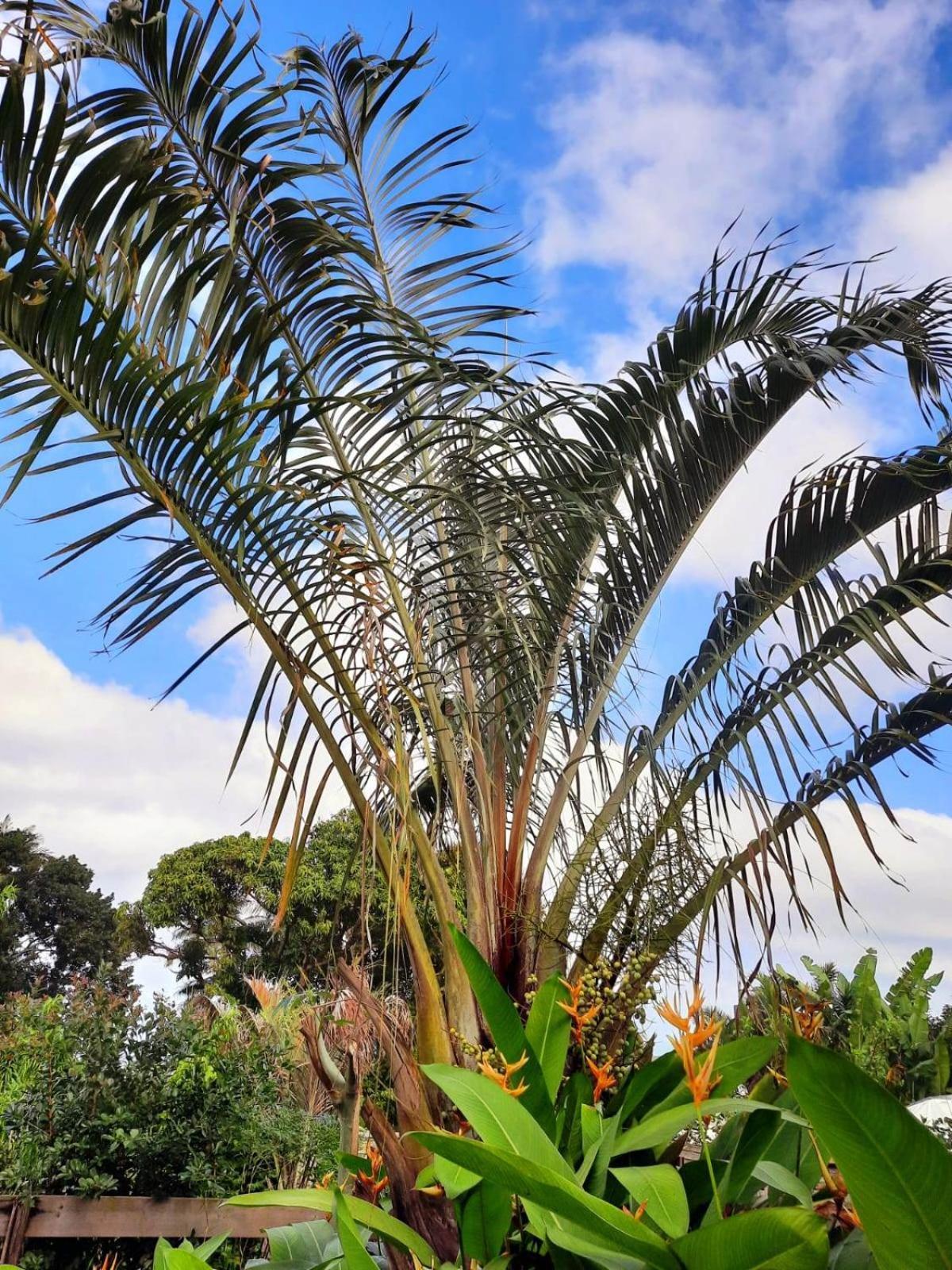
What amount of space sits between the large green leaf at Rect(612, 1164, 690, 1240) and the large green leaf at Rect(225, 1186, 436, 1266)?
1.17ft

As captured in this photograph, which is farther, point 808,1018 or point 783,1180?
point 808,1018

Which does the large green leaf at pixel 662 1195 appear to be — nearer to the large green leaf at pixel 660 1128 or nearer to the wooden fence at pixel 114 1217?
the large green leaf at pixel 660 1128

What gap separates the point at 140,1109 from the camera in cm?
457

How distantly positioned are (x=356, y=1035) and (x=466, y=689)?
1.49 meters

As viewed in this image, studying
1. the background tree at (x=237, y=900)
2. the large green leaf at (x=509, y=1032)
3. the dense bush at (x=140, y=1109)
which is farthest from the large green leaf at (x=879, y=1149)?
the background tree at (x=237, y=900)

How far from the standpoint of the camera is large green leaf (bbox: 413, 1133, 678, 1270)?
918 mm

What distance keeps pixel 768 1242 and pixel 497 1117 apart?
0.36 meters

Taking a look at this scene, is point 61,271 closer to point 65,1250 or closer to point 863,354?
point 863,354

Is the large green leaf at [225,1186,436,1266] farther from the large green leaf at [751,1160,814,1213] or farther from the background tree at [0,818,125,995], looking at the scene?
the background tree at [0,818,125,995]

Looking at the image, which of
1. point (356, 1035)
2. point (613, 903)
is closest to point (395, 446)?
point (613, 903)

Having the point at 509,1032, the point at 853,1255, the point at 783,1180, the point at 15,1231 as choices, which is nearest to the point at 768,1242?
the point at 853,1255

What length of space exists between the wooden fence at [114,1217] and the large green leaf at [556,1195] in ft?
12.3

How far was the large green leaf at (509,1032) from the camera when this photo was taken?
147 cm

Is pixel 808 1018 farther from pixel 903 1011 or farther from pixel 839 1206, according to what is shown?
pixel 903 1011
